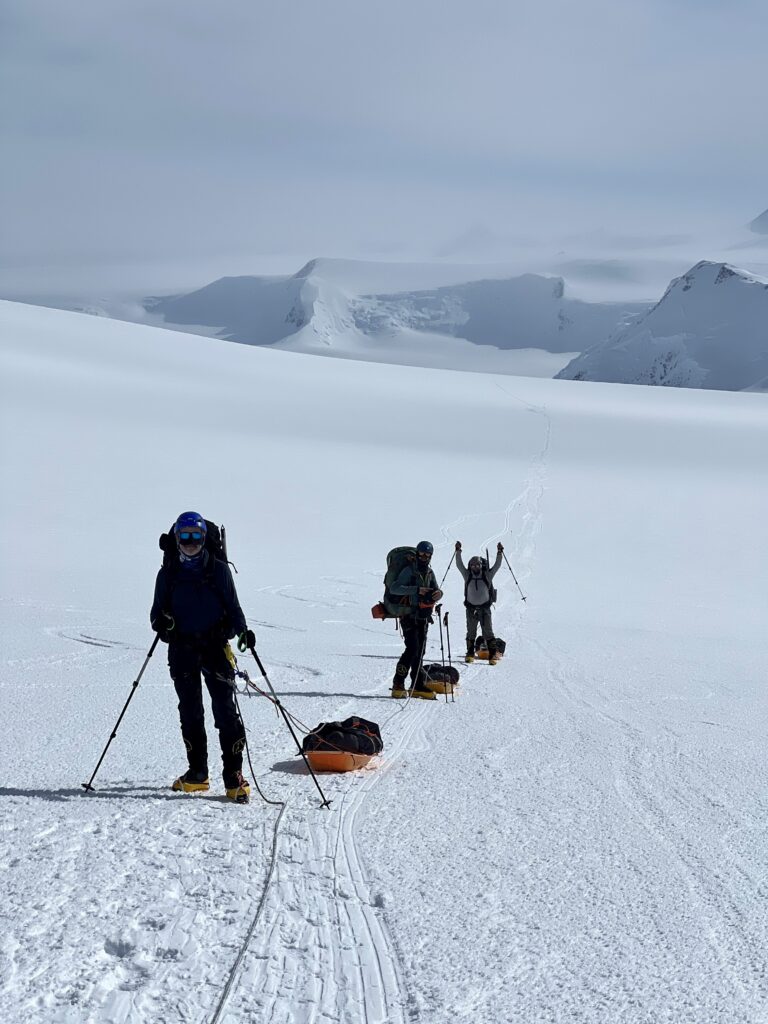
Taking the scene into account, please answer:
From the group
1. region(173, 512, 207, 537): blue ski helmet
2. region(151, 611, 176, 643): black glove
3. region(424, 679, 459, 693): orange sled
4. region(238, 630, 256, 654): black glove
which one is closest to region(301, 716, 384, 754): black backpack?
region(238, 630, 256, 654): black glove

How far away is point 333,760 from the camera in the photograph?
6258mm

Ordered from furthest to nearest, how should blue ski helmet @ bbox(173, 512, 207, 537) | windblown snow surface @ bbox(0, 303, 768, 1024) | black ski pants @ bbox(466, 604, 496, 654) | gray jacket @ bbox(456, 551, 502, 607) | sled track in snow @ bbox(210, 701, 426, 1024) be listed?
gray jacket @ bbox(456, 551, 502, 607), black ski pants @ bbox(466, 604, 496, 654), blue ski helmet @ bbox(173, 512, 207, 537), windblown snow surface @ bbox(0, 303, 768, 1024), sled track in snow @ bbox(210, 701, 426, 1024)

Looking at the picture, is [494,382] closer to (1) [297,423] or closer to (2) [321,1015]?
(1) [297,423]

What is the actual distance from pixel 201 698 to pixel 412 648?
3896 millimetres

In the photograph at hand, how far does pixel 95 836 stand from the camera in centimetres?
480

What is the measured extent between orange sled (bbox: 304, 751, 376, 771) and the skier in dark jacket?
2.85 m

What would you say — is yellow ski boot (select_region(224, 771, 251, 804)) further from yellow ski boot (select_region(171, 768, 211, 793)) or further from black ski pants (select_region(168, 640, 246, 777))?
yellow ski boot (select_region(171, 768, 211, 793))

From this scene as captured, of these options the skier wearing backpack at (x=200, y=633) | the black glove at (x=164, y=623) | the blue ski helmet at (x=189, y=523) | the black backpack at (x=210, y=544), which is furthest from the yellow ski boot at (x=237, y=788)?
the blue ski helmet at (x=189, y=523)

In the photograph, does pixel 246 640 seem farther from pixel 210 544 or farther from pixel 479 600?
pixel 479 600

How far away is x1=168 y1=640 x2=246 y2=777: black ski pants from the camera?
18.5 feet

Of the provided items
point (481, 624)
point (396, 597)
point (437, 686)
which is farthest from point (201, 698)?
point (481, 624)

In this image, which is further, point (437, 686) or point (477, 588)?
point (477, 588)

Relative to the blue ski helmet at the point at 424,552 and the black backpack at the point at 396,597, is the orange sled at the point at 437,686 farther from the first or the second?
the blue ski helmet at the point at 424,552

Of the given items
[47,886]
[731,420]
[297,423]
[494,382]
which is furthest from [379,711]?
[494,382]
